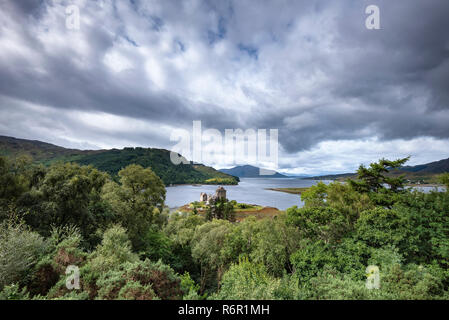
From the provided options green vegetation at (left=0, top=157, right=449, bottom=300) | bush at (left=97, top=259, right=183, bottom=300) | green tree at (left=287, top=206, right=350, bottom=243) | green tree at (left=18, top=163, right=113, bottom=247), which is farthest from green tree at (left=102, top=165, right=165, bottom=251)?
green tree at (left=287, top=206, right=350, bottom=243)

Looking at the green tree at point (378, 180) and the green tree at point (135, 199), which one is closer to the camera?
the green tree at point (135, 199)

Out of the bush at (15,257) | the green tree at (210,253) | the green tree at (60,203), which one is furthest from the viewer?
the green tree at (210,253)

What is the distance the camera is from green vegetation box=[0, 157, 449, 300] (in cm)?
679

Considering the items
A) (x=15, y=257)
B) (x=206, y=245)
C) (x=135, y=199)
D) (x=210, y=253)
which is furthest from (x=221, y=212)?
(x=15, y=257)

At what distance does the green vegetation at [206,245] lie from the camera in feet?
22.3

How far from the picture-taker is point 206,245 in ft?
64.1

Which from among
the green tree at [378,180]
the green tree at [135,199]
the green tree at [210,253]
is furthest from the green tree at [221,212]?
the green tree at [378,180]

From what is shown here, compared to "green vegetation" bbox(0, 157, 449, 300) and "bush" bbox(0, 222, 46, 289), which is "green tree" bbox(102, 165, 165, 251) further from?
"bush" bbox(0, 222, 46, 289)

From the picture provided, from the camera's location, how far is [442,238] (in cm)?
1060

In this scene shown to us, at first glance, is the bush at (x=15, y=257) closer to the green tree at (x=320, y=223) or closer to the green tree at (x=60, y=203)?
the green tree at (x=60, y=203)

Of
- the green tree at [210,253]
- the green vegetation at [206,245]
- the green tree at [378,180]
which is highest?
the green tree at [378,180]
